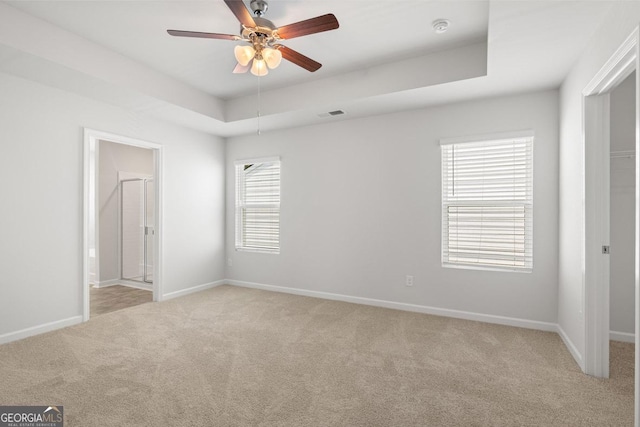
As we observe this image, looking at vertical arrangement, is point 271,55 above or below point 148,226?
above

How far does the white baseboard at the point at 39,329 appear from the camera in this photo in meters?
3.11

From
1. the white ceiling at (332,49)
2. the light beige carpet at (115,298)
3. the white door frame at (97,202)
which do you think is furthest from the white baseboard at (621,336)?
the light beige carpet at (115,298)

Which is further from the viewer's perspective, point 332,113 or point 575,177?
point 332,113

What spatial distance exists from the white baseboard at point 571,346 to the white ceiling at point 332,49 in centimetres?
242

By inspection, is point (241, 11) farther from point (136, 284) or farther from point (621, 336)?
point (136, 284)

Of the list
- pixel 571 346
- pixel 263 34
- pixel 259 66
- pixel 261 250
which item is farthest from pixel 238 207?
pixel 571 346

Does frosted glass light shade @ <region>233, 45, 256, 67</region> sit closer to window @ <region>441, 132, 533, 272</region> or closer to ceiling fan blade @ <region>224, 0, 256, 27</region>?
ceiling fan blade @ <region>224, 0, 256, 27</region>

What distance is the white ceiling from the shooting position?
253 cm

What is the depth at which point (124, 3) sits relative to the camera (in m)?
2.56

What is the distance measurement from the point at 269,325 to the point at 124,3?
3166 millimetres

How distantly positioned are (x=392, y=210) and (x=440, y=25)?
6.95ft

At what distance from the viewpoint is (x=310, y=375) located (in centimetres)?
251

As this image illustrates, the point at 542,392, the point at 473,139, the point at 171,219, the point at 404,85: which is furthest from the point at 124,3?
the point at 542,392

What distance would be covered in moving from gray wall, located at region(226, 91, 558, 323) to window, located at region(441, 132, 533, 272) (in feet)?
0.32
